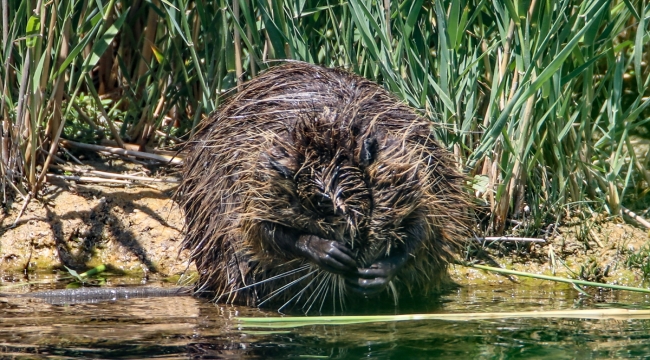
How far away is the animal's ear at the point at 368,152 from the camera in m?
3.60

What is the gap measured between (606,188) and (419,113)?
1099 millimetres

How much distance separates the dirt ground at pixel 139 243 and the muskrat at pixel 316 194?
47 centimetres

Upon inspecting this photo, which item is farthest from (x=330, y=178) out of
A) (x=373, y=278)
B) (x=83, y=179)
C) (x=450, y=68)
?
(x=83, y=179)

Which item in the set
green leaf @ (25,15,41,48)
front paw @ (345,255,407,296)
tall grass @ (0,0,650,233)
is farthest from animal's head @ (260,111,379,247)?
green leaf @ (25,15,41,48)

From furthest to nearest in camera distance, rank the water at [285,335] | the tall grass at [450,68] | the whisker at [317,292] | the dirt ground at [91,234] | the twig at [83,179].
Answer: the twig at [83,179], the dirt ground at [91,234], the tall grass at [450,68], the whisker at [317,292], the water at [285,335]

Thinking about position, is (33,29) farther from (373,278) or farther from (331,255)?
(373,278)

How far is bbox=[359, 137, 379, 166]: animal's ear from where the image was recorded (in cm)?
360

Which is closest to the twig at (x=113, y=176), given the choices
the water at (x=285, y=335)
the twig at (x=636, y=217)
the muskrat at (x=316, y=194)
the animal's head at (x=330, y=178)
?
the muskrat at (x=316, y=194)

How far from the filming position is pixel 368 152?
3621 millimetres

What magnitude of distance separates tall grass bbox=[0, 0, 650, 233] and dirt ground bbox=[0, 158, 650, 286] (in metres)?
0.13

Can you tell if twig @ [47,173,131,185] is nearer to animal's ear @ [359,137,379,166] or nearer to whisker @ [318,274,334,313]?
whisker @ [318,274,334,313]

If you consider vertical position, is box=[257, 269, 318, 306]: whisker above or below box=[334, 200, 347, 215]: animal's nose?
below

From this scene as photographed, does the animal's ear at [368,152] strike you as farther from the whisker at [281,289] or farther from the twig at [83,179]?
the twig at [83,179]

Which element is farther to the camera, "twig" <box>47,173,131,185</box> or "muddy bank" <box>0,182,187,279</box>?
"twig" <box>47,173,131,185</box>
